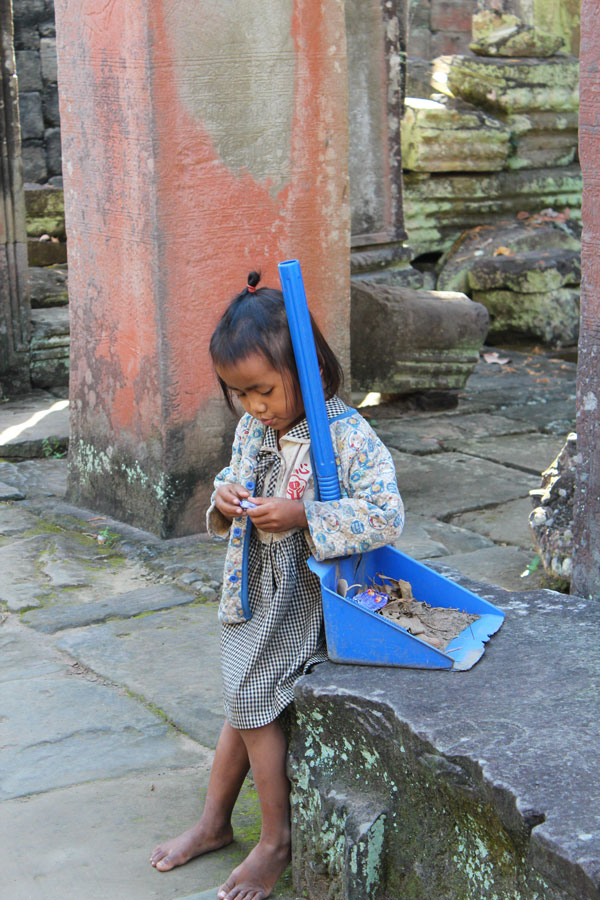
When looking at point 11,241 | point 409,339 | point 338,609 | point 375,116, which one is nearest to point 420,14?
Answer: point 375,116

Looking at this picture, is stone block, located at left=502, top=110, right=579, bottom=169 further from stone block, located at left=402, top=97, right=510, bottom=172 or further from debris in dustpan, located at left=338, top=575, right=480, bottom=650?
debris in dustpan, located at left=338, top=575, right=480, bottom=650

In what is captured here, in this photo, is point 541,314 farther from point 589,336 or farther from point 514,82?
point 589,336

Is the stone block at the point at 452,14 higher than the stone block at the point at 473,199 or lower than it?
higher

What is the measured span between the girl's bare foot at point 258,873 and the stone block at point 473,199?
6.98m

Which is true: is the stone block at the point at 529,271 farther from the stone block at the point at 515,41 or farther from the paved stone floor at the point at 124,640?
the paved stone floor at the point at 124,640

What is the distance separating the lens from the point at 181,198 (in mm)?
3986

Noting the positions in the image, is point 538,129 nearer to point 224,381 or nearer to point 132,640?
point 132,640

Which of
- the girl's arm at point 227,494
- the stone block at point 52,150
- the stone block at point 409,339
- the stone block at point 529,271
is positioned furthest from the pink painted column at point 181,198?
the stone block at point 52,150

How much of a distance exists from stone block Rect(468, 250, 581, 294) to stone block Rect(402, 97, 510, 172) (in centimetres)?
93

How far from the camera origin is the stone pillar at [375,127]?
649 centimetres

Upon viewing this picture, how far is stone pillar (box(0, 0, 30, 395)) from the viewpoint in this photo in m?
6.35

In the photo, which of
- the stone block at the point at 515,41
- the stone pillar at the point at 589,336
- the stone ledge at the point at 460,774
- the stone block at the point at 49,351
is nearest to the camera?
the stone ledge at the point at 460,774

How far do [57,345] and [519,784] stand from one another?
540 centimetres

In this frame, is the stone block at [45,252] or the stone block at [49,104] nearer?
the stone block at [45,252]
